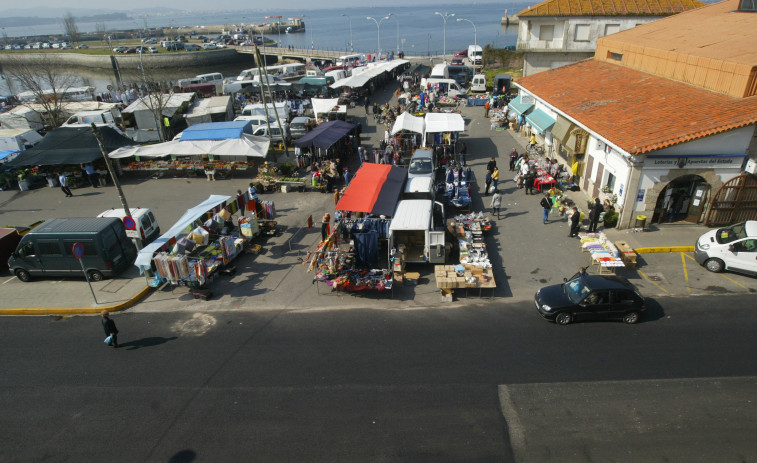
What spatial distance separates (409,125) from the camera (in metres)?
26.1

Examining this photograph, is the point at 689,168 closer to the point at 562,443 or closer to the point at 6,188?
the point at 562,443

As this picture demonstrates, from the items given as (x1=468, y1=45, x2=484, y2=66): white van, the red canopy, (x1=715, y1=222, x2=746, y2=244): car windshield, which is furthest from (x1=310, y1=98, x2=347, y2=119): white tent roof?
(x1=468, y1=45, x2=484, y2=66): white van

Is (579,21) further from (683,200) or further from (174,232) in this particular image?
(174,232)

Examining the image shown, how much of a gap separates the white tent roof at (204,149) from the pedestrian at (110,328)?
1458cm

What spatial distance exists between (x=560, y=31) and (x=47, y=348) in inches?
1556

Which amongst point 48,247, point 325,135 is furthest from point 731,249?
point 48,247

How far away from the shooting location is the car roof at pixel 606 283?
38.8 ft

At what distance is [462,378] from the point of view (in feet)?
32.9

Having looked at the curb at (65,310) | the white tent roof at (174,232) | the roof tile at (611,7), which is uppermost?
the roof tile at (611,7)

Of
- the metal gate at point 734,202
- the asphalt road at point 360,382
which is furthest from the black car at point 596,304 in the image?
the metal gate at point 734,202

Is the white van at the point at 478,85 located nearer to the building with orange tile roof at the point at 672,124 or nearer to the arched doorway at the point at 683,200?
the building with orange tile roof at the point at 672,124

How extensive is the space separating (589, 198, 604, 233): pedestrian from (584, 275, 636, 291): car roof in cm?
459

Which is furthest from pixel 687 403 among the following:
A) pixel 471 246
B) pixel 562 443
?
pixel 471 246

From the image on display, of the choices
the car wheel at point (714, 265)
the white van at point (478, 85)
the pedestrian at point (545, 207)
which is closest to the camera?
the car wheel at point (714, 265)
